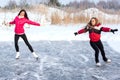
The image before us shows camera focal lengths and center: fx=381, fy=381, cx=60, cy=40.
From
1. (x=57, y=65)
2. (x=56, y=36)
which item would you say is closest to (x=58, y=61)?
(x=57, y=65)

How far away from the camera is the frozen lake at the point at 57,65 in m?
7.54

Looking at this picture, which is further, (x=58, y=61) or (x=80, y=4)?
(x=80, y=4)

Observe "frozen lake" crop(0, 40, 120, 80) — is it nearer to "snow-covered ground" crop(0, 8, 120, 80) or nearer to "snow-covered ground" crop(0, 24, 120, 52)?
"snow-covered ground" crop(0, 8, 120, 80)

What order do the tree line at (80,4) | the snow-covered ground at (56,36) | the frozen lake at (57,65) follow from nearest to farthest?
the frozen lake at (57,65) < the snow-covered ground at (56,36) < the tree line at (80,4)

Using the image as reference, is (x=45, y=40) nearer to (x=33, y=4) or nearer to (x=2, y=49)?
(x=2, y=49)

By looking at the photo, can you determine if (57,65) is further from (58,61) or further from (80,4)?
(80,4)

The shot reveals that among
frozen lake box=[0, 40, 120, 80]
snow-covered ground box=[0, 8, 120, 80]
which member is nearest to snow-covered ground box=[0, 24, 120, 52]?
snow-covered ground box=[0, 8, 120, 80]

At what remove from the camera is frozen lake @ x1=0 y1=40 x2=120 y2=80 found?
7535 mm

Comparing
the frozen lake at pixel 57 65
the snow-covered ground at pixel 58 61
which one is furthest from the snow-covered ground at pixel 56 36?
the frozen lake at pixel 57 65

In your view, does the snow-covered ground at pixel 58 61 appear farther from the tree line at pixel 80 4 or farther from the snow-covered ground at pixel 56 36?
the tree line at pixel 80 4

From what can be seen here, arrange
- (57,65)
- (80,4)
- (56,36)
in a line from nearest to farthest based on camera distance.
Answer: (57,65), (56,36), (80,4)

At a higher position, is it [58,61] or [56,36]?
[58,61]

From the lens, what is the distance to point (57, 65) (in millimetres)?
8828

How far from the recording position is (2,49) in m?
11.5
